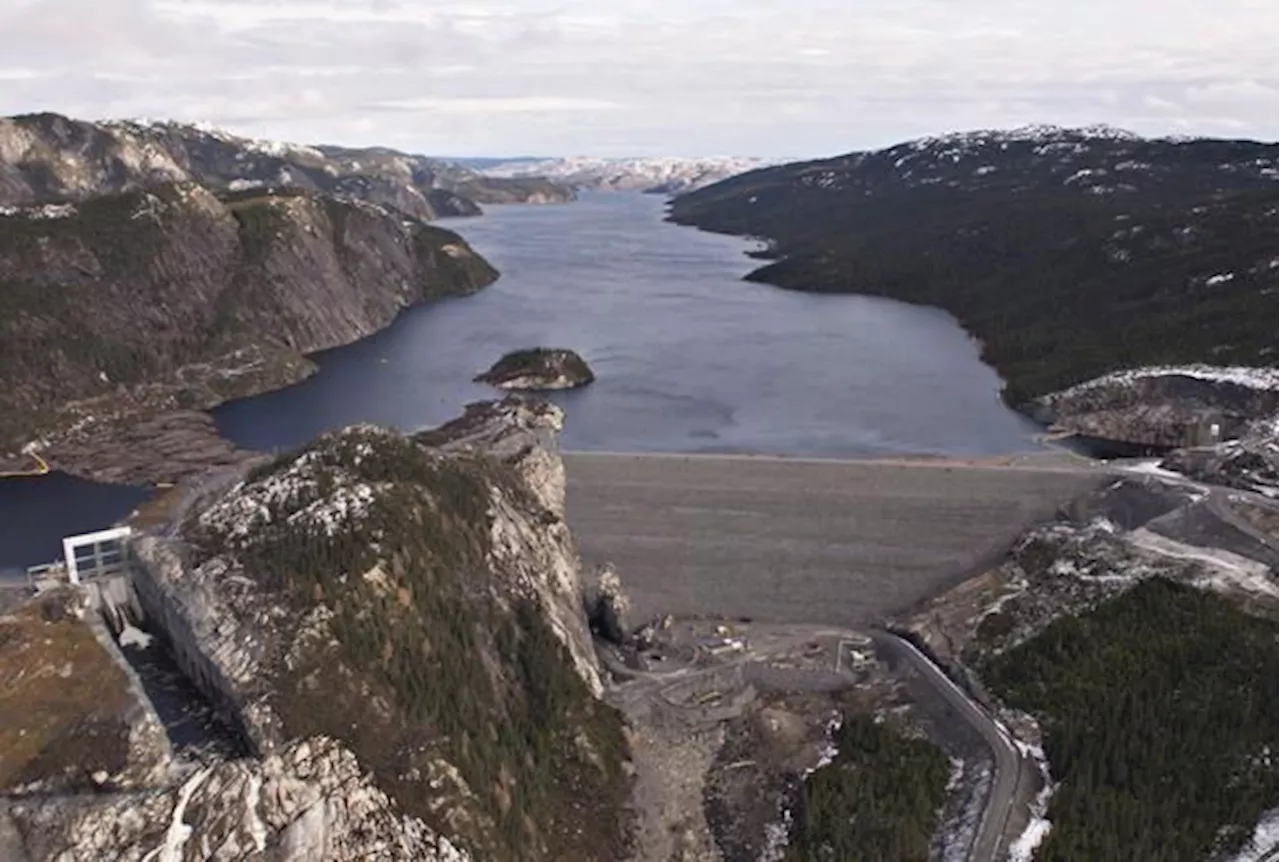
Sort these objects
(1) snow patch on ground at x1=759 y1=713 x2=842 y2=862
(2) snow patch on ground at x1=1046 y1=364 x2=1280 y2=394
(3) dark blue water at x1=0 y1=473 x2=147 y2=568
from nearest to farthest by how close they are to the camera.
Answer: (1) snow patch on ground at x1=759 y1=713 x2=842 y2=862 → (3) dark blue water at x1=0 y1=473 x2=147 y2=568 → (2) snow patch on ground at x1=1046 y1=364 x2=1280 y2=394

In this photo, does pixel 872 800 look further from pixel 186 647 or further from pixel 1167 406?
pixel 1167 406

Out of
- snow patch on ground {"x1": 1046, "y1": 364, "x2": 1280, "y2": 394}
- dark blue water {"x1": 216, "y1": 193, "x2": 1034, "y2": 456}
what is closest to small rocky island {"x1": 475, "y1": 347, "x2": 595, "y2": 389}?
dark blue water {"x1": 216, "y1": 193, "x2": 1034, "y2": 456}

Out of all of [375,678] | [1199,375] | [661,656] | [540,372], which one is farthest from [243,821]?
[540,372]

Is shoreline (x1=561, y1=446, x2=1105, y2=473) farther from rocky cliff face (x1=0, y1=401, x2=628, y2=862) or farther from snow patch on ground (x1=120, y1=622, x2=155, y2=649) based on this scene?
snow patch on ground (x1=120, y1=622, x2=155, y2=649)

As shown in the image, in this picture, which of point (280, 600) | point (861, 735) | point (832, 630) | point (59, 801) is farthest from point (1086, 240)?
point (59, 801)

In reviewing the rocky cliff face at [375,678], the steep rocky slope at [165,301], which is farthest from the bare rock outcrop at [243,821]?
the steep rocky slope at [165,301]

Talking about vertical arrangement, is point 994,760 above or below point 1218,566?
below
